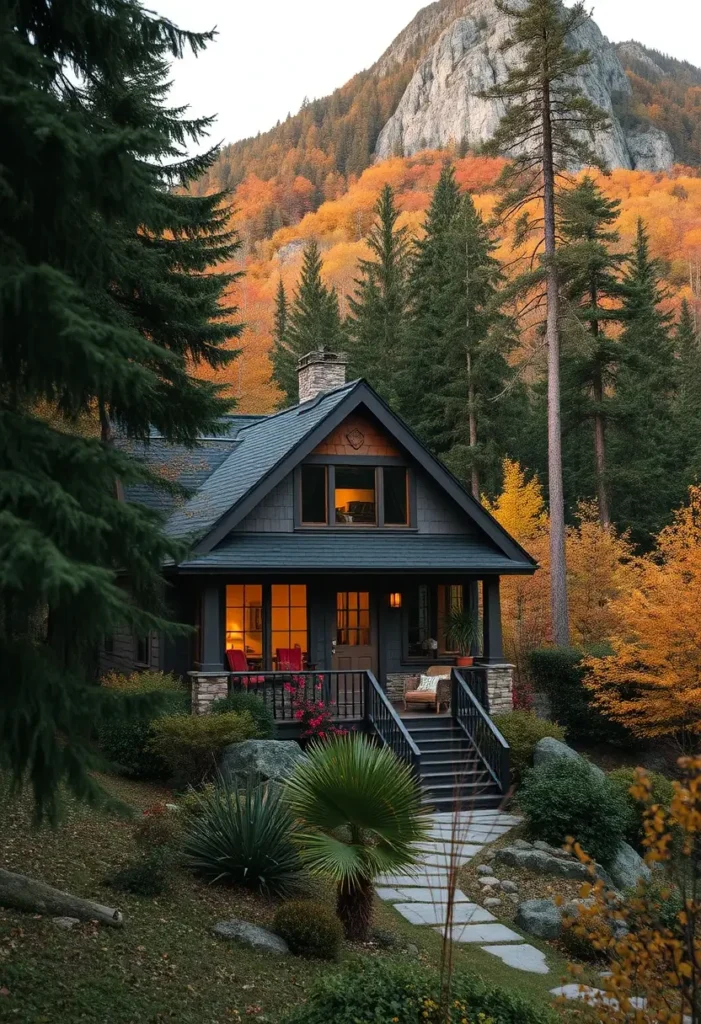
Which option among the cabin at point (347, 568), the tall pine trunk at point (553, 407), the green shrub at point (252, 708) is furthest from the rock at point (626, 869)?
the tall pine trunk at point (553, 407)

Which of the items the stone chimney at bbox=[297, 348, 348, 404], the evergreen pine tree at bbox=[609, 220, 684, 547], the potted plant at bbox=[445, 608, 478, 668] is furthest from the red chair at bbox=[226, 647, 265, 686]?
the evergreen pine tree at bbox=[609, 220, 684, 547]

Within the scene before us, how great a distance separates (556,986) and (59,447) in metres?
6.78

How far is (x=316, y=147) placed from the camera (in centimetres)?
12100

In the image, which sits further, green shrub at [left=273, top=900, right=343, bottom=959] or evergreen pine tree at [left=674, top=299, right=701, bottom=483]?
evergreen pine tree at [left=674, top=299, right=701, bottom=483]

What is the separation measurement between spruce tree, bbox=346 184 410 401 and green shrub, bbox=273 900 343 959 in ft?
114

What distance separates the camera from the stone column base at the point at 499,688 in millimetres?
18969

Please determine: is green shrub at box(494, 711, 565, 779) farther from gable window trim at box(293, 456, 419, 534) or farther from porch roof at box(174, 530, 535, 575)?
gable window trim at box(293, 456, 419, 534)

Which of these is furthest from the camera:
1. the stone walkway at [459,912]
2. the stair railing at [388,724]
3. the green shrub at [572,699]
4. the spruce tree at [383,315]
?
the spruce tree at [383,315]

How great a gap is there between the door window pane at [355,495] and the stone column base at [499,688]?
3655 mm

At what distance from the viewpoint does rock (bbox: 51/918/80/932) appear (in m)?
7.95

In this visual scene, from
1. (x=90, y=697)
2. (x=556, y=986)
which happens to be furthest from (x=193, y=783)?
(x=90, y=697)

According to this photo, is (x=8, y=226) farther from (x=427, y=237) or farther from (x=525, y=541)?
(x=427, y=237)

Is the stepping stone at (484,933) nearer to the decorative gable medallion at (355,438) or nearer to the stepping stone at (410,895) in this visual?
the stepping stone at (410,895)

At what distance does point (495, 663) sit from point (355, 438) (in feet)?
16.6
